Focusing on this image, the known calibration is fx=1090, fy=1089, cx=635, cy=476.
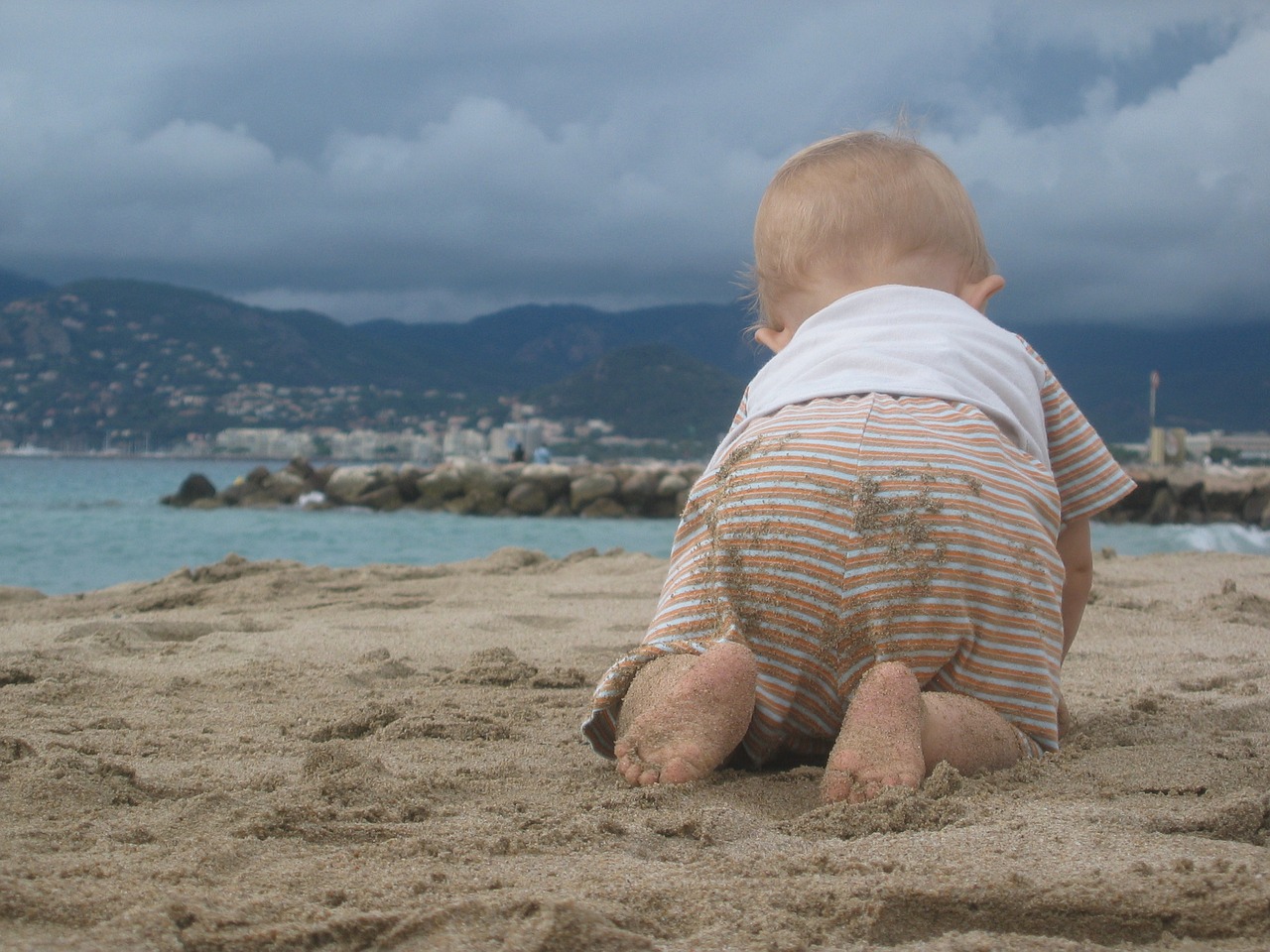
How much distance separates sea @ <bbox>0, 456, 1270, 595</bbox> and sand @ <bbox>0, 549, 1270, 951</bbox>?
4833mm

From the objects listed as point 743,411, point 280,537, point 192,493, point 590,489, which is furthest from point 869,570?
point 192,493

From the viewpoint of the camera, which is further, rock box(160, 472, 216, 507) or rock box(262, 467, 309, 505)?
rock box(262, 467, 309, 505)

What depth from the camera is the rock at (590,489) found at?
19.0 metres

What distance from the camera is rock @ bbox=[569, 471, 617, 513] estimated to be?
19.0 m

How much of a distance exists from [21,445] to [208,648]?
58.5 m

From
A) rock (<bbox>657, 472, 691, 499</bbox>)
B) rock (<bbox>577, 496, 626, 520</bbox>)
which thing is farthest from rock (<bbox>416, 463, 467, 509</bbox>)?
rock (<bbox>657, 472, 691, 499</bbox>)

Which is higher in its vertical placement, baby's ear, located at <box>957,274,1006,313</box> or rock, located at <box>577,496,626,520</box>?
baby's ear, located at <box>957,274,1006,313</box>

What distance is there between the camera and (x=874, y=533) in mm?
1456

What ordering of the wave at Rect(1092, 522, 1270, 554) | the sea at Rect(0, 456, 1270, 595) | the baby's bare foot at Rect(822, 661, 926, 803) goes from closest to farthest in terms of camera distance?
the baby's bare foot at Rect(822, 661, 926, 803) < the sea at Rect(0, 456, 1270, 595) < the wave at Rect(1092, 522, 1270, 554)

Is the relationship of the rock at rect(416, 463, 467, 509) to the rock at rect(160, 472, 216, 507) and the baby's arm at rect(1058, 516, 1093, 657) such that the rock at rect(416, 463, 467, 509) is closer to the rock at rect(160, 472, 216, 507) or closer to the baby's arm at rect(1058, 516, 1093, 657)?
the rock at rect(160, 472, 216, 507)

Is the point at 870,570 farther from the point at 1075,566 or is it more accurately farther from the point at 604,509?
the point at 604,509

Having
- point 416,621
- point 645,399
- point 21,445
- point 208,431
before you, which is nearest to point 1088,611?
point 416,621

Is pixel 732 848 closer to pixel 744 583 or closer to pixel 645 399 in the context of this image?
pixel 744 583

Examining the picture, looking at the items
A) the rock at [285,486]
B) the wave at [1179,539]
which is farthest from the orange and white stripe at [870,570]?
the rock at [285,486]
